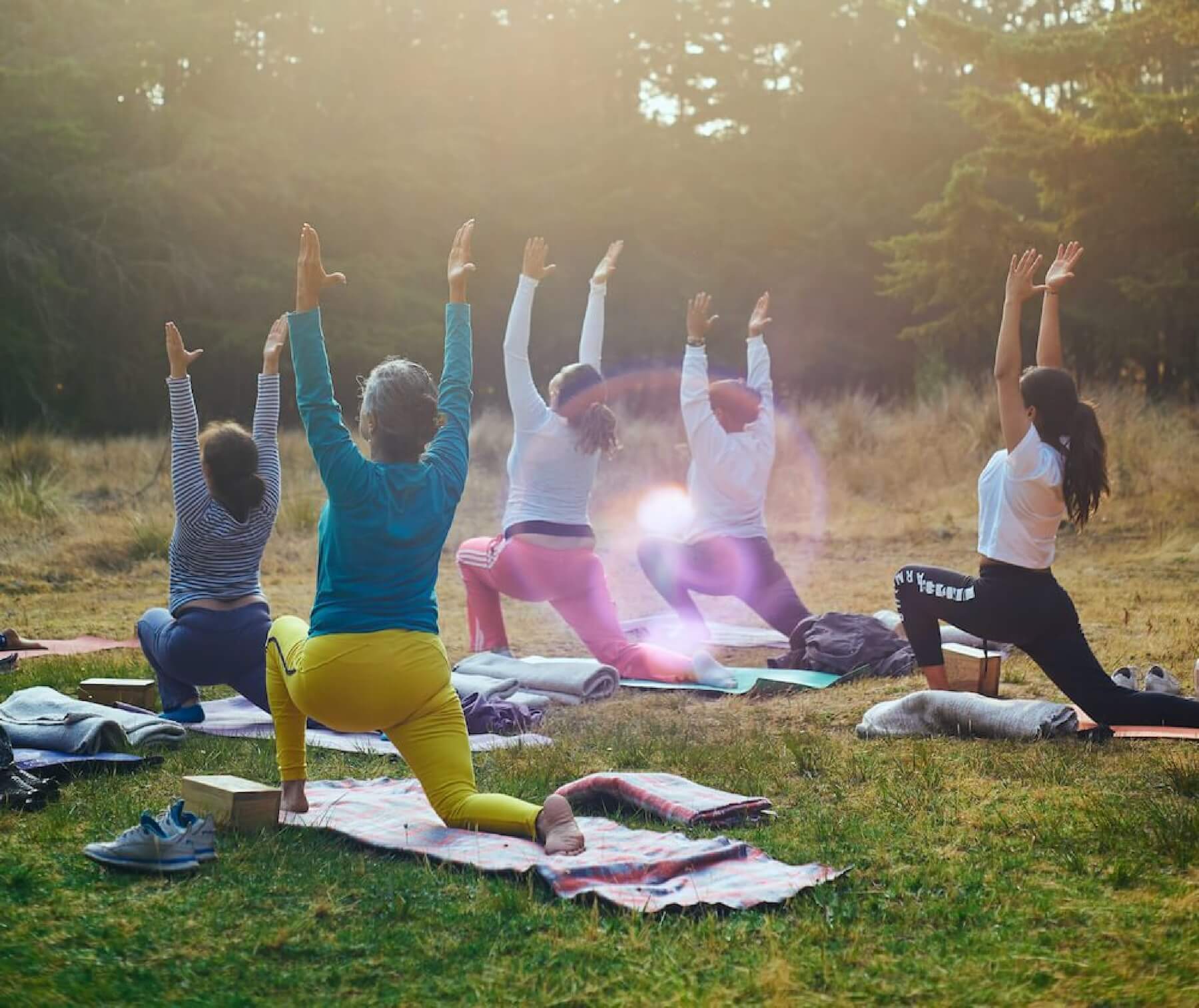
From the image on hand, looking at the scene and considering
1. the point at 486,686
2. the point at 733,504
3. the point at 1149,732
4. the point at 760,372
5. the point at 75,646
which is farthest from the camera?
the point at 75,646

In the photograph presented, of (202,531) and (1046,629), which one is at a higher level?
(202,531)

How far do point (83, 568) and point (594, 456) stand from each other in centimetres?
564

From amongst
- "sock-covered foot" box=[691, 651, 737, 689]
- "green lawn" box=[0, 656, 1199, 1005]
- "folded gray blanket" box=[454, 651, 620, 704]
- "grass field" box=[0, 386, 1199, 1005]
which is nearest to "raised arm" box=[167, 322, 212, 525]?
"grass field" box=[0, 386, 1199, 1005]

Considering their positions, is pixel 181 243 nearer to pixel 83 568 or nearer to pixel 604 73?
pixel 604 73

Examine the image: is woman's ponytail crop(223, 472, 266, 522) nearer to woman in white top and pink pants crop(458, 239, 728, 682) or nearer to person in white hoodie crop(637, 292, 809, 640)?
woman in white top and pink pants crop(458, 239, 728, 682)

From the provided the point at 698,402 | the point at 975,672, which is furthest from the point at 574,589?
the point at 975,672

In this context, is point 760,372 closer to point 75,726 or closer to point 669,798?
point 669,798

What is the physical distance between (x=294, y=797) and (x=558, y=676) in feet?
7.55

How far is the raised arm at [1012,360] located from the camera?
4.55 metres

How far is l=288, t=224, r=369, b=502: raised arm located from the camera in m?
3.35

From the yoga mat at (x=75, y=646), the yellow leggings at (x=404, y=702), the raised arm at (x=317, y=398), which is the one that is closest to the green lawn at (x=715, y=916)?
the yellow leggings at (x=404, y=702)

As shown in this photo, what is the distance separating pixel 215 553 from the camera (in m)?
5.00

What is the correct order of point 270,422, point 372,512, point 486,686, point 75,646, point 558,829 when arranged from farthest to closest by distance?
point 75,646 → point 486,686 → point 270,422 → point 372,512 → point 558,829

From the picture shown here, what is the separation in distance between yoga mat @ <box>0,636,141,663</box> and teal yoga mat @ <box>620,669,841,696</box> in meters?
2.72
